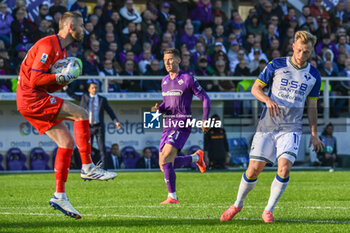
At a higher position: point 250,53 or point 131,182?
point 250,53

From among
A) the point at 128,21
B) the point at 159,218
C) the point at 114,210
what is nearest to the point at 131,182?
the point at 114,210

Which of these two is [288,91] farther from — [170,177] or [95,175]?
[170,177]

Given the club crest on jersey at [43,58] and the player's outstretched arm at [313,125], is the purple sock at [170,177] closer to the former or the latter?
the player's outstretched arm at [313,125]

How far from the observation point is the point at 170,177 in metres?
10.6

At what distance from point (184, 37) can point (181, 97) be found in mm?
11467

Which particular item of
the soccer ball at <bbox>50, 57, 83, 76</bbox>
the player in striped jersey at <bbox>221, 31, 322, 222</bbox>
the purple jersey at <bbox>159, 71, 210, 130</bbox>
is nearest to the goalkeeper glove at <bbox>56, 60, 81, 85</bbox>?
the soccer ball at <bbox>50, 57, 83, 76</bbox>

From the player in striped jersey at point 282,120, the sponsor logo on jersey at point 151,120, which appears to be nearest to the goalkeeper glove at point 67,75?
the player in striped jersey at point 282,120

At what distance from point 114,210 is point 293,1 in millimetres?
18666

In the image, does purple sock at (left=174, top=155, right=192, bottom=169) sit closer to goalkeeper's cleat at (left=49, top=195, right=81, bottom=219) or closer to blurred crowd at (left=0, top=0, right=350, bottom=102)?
goalkeeper's cleat at (left=49, top=195, right=81, bottom=219)

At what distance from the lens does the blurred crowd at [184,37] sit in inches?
783

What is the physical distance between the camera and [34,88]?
25.6ft

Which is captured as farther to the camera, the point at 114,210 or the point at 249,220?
the point at 114,210

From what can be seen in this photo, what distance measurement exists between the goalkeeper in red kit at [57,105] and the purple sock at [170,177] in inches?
107

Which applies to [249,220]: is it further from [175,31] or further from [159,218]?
[175,31]
